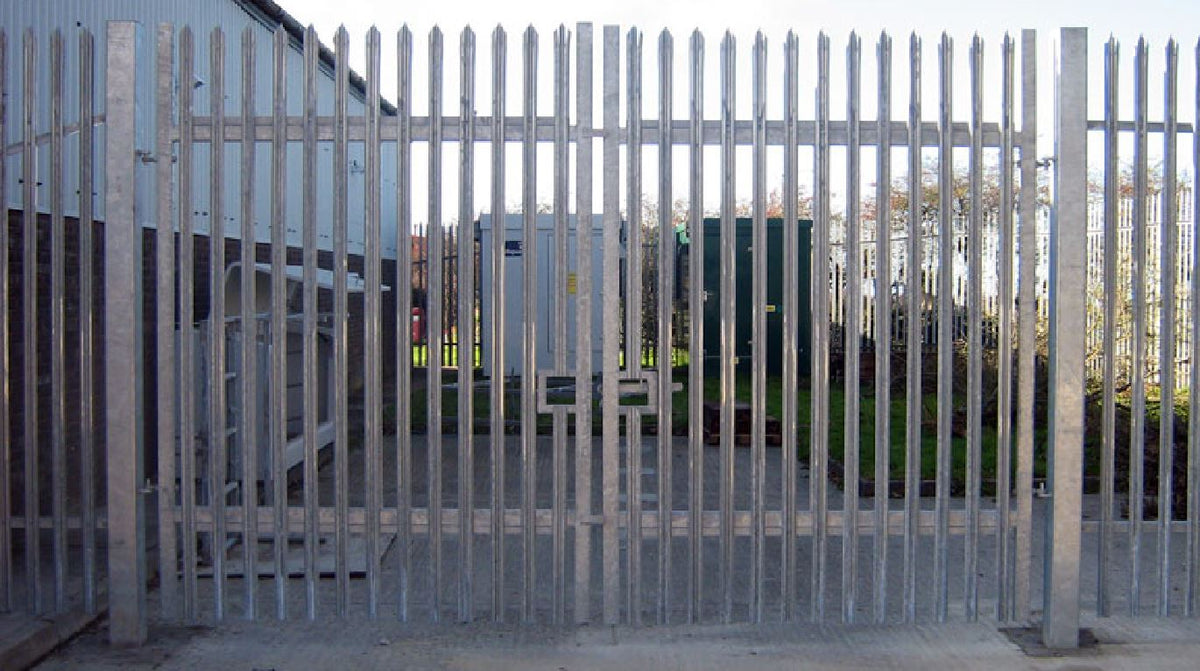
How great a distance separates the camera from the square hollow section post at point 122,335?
209 inches

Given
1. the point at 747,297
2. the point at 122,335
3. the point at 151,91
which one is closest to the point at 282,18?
the point at 151,91

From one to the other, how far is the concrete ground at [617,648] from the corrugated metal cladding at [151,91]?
73.1 inches

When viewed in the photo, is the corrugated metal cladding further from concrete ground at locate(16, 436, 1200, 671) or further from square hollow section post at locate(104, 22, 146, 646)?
concrete ground at locate(16, 436, 1200, 671)

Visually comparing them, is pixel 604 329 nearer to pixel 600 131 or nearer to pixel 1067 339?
pixel 600 131

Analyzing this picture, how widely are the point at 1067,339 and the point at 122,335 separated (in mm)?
3941

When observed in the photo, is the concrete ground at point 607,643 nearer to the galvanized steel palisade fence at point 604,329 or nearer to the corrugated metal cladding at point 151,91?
the galvanized steel palisade fence at point 604,329

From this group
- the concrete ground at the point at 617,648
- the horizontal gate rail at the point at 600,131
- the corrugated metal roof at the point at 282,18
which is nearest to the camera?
the concrete ground at the point at 617,648

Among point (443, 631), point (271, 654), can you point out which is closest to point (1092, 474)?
point (443, 631)

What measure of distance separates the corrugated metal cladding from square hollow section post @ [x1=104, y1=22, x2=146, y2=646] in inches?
4.2

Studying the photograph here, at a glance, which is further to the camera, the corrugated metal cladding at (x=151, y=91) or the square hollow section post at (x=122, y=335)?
the corrugated metal cladding at (x=151, y=91)

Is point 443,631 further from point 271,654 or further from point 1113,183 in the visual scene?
point 1113,183

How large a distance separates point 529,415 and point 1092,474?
23.3 ft

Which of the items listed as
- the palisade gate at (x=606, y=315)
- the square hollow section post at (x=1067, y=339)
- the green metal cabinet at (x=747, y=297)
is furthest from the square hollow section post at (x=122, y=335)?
the green metal cabinet at (x=747, y=297)

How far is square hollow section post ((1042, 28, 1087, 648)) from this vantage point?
5.30 m
